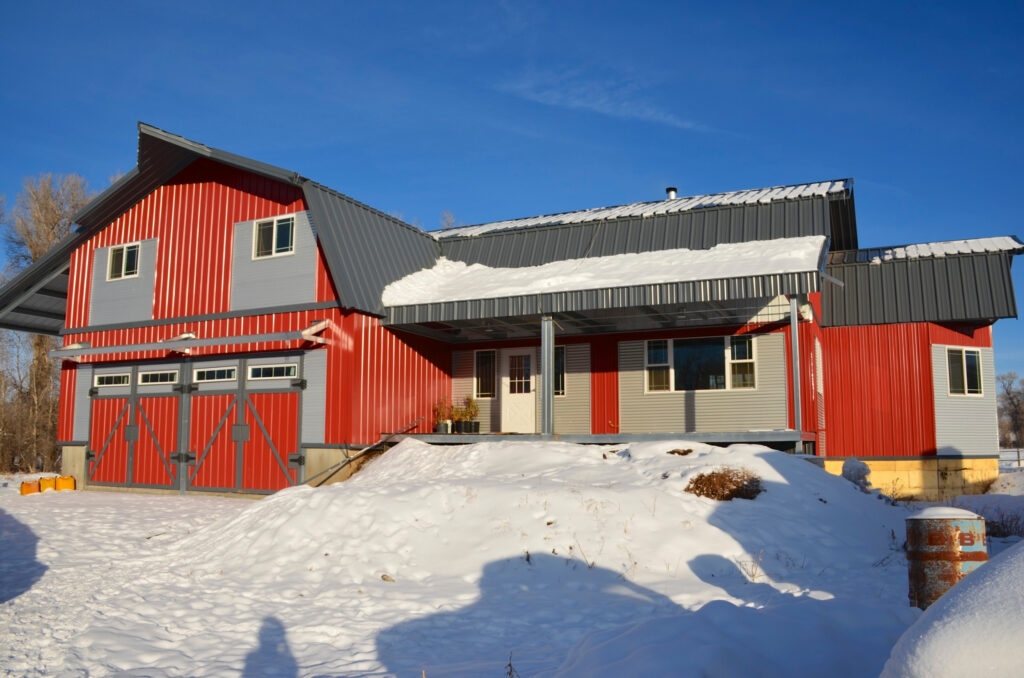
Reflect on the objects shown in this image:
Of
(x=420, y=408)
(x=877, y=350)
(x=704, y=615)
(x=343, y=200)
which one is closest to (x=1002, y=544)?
(x=704, y=615)

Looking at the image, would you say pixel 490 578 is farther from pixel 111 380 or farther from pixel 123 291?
pixel 123 291

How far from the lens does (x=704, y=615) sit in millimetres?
4465

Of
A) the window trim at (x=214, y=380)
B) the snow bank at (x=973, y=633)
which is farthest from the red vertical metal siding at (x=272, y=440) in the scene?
the snow bank at (x=973, y=633)

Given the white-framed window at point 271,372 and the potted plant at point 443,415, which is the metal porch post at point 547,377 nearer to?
the potted plant at point 443,415

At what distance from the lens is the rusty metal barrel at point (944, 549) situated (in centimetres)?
477

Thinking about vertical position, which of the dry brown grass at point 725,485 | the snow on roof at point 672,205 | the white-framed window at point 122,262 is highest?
the snow on roof at point 672,205

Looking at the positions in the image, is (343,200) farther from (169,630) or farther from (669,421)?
(169,630)

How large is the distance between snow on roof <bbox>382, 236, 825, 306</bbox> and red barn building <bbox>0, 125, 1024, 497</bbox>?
0.35 ft

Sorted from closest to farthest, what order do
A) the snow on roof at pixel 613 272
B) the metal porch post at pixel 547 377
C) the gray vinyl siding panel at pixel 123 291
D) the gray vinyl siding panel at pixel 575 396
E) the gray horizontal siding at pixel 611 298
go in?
1. the gray horizontal siding at pixel 611 298
2. the snow on roof at pixel 613 272
3. the metal porch post at pixel 547 377
4. the gray vinyl siding panel at pixel 575 396
5. the gray vinyl siding panel at pixel 123 291

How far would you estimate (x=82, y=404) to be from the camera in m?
19.3

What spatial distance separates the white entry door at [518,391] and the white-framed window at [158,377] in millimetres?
7468

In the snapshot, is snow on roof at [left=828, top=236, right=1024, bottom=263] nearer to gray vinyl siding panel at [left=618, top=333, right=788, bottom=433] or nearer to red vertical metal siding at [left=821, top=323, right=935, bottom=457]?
red vertical metal siding at [left=821, top=323, right=935, bottom=457]

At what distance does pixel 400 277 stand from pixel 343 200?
86.8 inches

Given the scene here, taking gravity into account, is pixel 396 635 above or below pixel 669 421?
below
